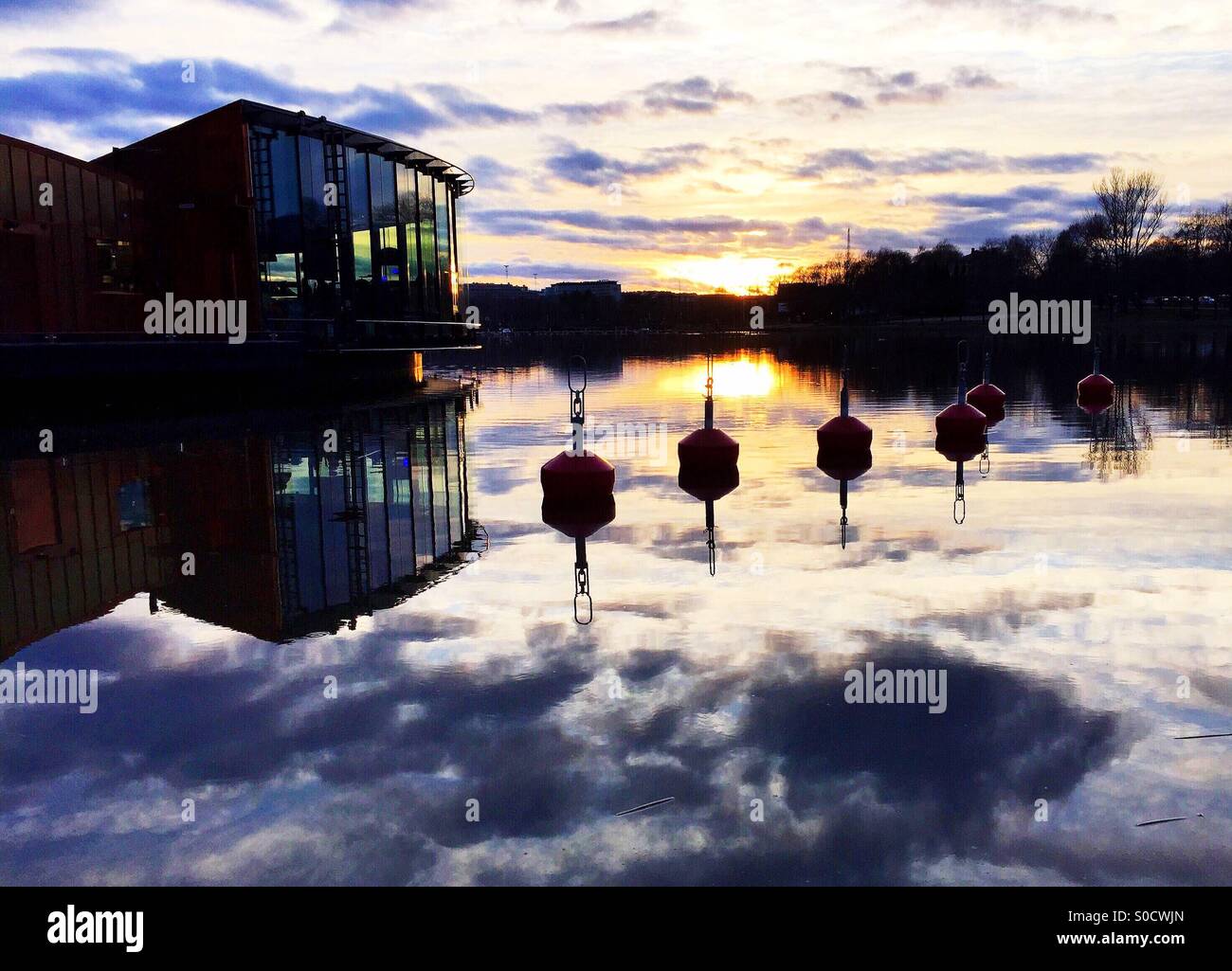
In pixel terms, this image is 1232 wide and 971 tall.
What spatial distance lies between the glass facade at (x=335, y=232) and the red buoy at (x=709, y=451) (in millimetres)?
22865

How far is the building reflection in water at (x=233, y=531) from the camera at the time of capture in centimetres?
941

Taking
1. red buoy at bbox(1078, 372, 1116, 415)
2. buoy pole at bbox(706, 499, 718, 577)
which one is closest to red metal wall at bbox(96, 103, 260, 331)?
buoy pole at bbox(706, 499, 718, 577)

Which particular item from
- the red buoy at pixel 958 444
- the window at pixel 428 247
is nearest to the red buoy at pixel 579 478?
the red buoy at pixel 958 444

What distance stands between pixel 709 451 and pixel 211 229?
2465cm

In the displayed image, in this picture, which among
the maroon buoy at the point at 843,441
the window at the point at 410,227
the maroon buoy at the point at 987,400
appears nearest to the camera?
the maroon buoy at the point at 843,441

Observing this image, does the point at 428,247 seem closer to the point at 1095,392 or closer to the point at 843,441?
the point at 1095,392

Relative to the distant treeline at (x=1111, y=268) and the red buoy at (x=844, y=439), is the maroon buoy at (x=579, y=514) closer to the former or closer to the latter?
the red buoy at (x=844, y=439)

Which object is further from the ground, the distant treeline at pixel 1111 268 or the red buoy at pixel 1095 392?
the distant treeline at pixel 1111 268

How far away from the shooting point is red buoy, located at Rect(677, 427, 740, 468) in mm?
15742

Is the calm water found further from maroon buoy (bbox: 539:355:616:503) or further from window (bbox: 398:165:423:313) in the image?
window (bbox: 398:165:423:313)

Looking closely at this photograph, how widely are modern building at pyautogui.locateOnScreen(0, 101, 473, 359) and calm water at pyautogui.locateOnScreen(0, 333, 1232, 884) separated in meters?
18.1

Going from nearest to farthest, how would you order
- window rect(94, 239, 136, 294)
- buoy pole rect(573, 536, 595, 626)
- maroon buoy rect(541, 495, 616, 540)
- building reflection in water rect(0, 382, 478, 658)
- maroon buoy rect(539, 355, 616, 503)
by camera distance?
buoy pole rect(573, 536, 595, 626)
building reflection in water rect(0, 382, 478, 658)
maroon buoy rect(541, 495, 616, 540)
maroon buoy rect(539, 355, 616, 503)
window rect(94, 239, 136, 294)
